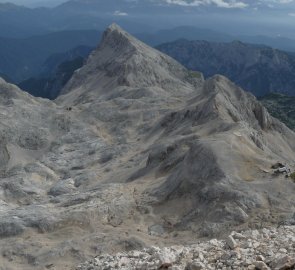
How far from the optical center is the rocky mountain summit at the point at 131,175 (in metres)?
52.6

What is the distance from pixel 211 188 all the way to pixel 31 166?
54.3m

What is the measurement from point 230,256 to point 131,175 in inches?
2139

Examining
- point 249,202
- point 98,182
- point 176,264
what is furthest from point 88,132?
point 176,264

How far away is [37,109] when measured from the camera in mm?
137625

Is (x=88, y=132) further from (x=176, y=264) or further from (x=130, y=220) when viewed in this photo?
(x=176, y=264)

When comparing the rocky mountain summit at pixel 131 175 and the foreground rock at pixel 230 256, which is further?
the rocky mountain summit at pixel 131 175

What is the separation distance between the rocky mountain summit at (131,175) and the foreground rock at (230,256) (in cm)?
1315

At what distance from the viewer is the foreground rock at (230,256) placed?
26.9 meters

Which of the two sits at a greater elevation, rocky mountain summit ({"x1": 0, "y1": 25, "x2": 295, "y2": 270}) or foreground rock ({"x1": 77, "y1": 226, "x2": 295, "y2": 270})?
foreground rock ({"x1": 77, "y1": 226, "x2": 295, "y2": 270})

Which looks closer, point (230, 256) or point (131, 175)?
point (230, 256)

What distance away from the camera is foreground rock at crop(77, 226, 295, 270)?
26906 millimetres

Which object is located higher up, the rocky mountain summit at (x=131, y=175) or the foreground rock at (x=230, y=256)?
the foreground rock at (x=230, y=256)

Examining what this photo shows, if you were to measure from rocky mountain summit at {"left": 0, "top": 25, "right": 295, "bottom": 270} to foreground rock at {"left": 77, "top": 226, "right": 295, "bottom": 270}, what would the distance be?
13.1 meters

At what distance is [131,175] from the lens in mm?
82438
